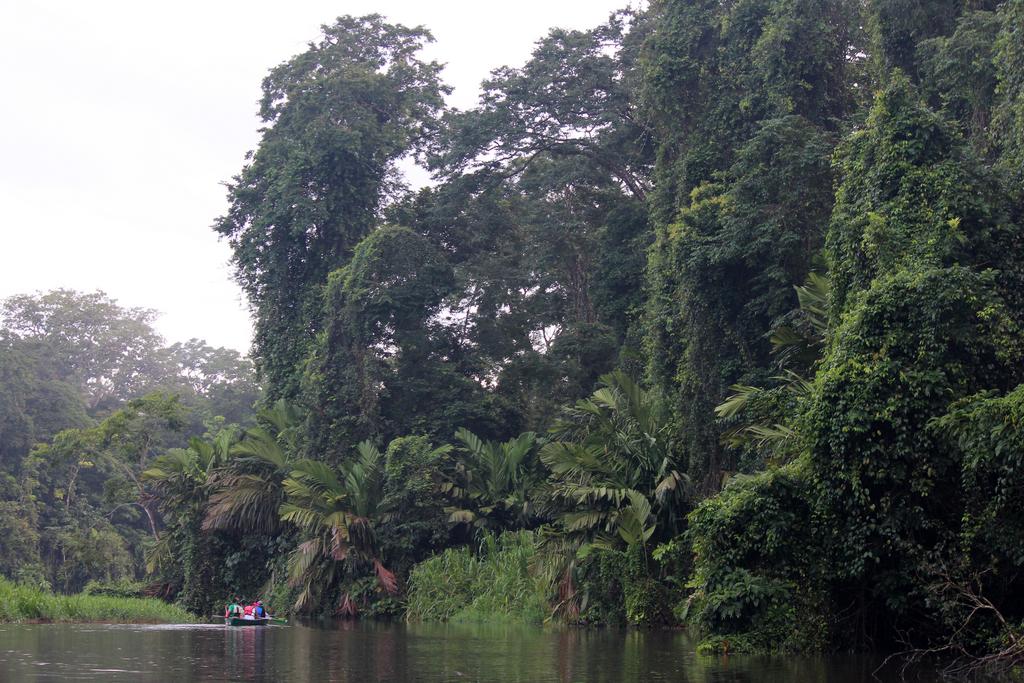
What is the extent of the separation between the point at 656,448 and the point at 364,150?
1574cm

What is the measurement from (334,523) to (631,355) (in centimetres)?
815

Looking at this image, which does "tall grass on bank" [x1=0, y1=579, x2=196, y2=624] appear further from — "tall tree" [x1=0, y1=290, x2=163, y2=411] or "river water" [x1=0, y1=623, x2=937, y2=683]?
"tall tree" [x1=0, y1=290, x2=163, y2=411]

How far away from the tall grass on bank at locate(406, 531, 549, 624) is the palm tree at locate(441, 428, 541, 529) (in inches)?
26.7

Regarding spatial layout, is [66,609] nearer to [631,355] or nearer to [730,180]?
[631,355]

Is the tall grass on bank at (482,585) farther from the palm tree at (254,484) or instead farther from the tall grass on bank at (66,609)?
the tall grass on bank at (66,609)

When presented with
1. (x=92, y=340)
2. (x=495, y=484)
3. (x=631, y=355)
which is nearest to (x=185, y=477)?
(x=495, y=484)

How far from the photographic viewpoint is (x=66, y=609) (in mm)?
22297

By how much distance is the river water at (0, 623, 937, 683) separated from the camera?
11.5m

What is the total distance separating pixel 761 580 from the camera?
46.7 ft

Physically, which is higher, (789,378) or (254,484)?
(789,378)

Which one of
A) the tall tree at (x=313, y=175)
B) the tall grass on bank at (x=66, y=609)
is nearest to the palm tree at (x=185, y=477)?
the tall tree at (x=313, y=175)

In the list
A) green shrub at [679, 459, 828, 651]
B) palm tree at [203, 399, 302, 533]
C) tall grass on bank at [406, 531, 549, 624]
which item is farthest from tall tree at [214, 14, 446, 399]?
green shrub at [679, 459, 828, 651]

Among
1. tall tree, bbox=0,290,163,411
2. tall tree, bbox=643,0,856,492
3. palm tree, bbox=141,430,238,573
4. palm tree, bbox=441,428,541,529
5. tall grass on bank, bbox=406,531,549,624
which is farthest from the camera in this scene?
tall tree, bbox=0,290,163,411

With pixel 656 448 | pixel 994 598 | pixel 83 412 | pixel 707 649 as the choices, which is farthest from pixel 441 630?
pixel 83 412
